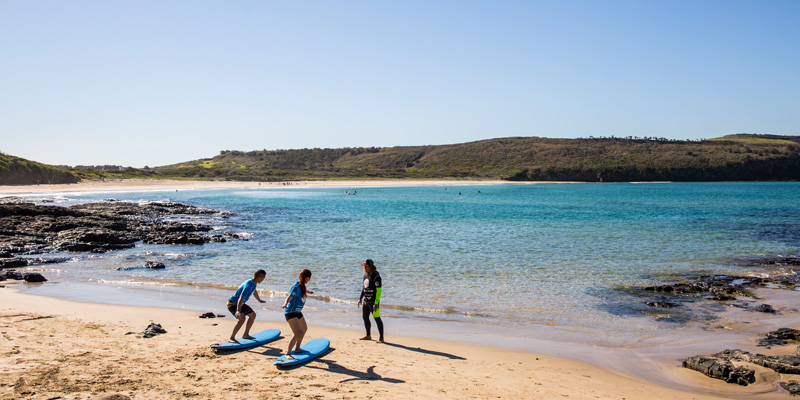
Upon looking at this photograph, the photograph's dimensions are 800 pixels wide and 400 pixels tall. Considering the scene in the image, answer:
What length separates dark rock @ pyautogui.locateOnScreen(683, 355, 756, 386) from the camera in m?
7.23

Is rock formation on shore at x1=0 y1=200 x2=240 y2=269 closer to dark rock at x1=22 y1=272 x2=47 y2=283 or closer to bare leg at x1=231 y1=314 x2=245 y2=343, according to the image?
dark rock at x1=22 y1=272 x2=47 y2=283

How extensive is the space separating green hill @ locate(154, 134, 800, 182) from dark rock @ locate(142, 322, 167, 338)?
110 m

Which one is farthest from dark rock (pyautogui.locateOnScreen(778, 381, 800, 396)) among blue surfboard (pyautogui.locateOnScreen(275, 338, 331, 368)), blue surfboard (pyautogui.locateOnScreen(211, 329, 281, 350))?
blue surfboard (pyautogui.locateOnScreen(211, 329, 281, 350))

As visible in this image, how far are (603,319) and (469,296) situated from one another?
3363 mm

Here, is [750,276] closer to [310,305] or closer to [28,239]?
[310,305]

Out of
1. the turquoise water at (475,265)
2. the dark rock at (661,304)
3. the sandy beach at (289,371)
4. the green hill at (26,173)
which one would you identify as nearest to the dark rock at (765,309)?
the dark rock at (661,304)

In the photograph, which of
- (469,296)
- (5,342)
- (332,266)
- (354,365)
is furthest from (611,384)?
(332,266)

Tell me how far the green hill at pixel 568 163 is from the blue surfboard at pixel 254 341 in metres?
111

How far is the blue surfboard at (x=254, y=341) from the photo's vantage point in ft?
26.2

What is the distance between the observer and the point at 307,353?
7.73 meters

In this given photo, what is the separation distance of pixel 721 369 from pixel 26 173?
82929mm

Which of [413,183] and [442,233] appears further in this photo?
[413,183]

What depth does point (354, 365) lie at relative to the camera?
7.52m

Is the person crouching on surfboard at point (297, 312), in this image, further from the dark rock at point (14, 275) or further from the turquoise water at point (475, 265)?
the dark rock at point (14, 275)
